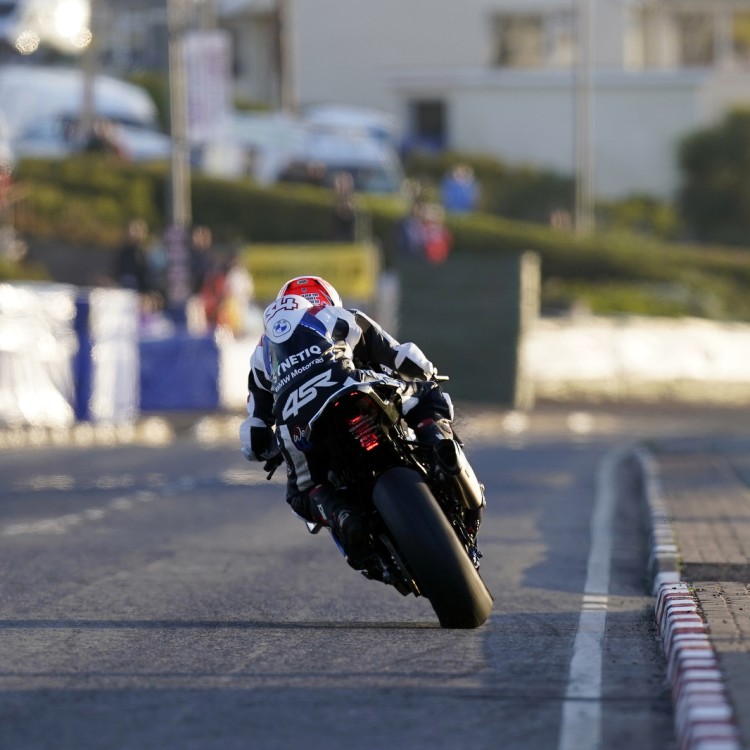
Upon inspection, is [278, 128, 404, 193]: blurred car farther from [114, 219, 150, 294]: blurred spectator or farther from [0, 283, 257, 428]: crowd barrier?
[0, 283, 257, 428]: crowd barrier

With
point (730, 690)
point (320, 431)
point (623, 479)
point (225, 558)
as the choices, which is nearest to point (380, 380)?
point (320, 431)

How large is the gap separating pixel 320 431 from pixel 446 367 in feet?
67.3

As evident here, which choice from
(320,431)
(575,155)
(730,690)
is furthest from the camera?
(575,155)

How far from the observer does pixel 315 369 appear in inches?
302

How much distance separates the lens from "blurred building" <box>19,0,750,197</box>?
179 feet

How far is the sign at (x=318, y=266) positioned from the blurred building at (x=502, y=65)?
1915 centimetres

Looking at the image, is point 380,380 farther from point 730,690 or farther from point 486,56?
point 486,56

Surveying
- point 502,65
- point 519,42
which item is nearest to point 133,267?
point 502,65

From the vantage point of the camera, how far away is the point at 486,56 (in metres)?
58.3

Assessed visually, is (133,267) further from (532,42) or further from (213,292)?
(532,42)

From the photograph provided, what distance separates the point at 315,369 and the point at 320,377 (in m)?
0.05

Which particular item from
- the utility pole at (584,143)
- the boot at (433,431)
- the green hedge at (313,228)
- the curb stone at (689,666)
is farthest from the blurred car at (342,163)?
the boot at (433,431)

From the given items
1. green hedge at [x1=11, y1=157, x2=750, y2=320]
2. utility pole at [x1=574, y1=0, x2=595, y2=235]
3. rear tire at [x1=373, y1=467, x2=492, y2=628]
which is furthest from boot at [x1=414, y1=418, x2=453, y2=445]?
utility pole at [x1=574, y1=0, x2=595, y2=235]

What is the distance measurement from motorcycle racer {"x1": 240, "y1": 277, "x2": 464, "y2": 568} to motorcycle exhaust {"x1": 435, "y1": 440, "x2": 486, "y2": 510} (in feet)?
0.19
